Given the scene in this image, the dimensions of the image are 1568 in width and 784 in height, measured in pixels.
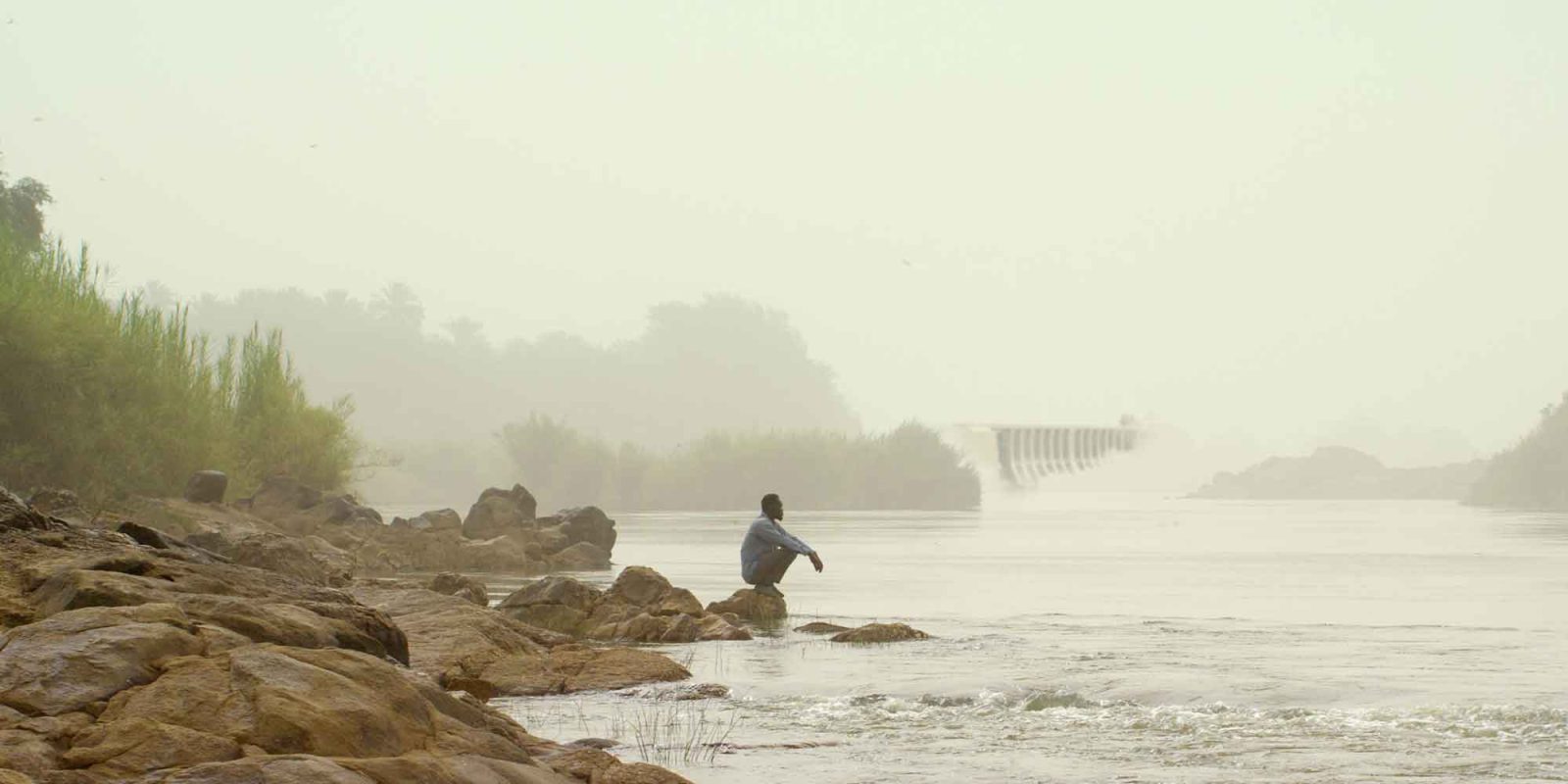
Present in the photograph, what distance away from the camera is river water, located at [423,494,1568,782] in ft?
35.8

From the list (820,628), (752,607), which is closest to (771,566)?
(752,607)

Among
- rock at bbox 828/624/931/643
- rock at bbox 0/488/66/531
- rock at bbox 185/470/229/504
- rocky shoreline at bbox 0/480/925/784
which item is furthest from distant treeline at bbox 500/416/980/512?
rock at bbox 0/488/66/531

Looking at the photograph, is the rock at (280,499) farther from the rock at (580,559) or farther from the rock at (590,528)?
the rock at (590,528)

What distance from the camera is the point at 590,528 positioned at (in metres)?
39.0

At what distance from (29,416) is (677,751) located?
80.9 feet

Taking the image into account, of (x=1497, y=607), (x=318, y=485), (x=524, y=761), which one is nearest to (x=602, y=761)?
(x=524, y=761)

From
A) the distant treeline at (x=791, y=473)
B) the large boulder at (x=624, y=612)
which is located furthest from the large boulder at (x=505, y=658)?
the distant treeline at (x=791, y=473)

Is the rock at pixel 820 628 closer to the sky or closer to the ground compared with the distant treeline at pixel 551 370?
closer to the ground

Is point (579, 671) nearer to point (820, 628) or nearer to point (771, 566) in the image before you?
point (820, 628)

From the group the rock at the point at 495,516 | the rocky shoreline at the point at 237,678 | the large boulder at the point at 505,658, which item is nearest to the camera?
the rocky shoreline at the point at 237,678

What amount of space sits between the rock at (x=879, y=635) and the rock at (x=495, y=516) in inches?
773

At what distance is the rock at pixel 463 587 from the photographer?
20.7m

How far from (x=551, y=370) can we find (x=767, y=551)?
14379cm

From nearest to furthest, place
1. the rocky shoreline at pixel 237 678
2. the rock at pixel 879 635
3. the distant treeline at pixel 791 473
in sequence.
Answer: the rocky shoreline at pixel 237 678 → the rock at pixel 879 635 → the distant treeline at pixel 791 473
